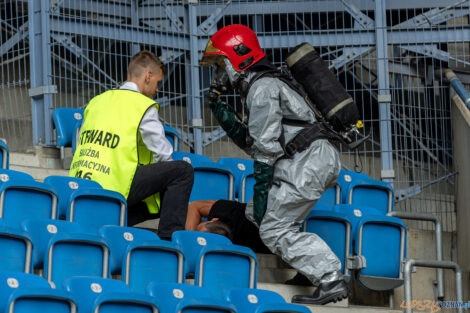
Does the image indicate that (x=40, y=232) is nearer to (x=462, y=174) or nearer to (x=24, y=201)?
(x=24, y=201)

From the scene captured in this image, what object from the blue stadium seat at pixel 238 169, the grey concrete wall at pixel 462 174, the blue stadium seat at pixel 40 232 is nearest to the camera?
the blue stadium seat at pixel 40 232

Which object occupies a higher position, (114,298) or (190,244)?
(190,244)

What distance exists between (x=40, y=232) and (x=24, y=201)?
0.49m

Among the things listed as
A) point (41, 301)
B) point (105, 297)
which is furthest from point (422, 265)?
point (41, 301)

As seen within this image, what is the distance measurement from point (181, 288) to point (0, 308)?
978mm

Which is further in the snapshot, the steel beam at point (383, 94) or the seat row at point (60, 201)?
the steel beam at point (383, 94)

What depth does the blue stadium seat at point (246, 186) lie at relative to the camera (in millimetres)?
7324

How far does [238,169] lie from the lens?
25.3 ft

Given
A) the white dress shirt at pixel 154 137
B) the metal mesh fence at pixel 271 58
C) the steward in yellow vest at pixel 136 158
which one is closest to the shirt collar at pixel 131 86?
the steward in yellow vest at pixel 136 158

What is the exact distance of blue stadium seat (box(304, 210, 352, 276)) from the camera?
6621mm

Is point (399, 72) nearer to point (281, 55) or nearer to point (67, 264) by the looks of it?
point (281, 55)

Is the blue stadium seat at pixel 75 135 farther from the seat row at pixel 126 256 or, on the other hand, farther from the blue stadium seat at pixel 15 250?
the blue stadium seat at pixel 15 250

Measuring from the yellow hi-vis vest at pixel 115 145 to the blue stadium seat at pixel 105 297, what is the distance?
170 cm

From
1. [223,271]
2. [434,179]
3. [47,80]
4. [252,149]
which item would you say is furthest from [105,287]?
[434,179]
